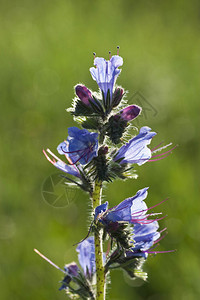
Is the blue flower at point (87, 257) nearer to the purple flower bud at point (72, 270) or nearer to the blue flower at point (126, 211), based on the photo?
the purple flower bud at point (72, 270)

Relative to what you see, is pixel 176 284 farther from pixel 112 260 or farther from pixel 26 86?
pixel 26 86

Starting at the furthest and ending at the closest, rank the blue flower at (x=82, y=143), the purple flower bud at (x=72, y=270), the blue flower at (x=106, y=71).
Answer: the purple flower bud at (x=72, y=270) < the blue flower at (x=106, y=71) < the blue flower at (x=82, y=143)

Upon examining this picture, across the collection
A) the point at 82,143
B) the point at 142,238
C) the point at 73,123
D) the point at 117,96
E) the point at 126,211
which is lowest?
the point at 142,238

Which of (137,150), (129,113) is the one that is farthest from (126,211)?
(129,113)

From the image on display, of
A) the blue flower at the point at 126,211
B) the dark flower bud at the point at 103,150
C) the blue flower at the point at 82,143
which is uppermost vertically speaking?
the blue flower at the point at 82,143

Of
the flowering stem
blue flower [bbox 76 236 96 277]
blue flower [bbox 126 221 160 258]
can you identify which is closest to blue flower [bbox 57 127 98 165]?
the flowering stem

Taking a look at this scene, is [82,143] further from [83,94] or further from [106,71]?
[106,71]

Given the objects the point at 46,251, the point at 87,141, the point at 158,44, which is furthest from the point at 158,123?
the point at 87,141

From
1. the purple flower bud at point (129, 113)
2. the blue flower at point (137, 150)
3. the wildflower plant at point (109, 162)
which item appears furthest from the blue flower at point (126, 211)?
the purple flower bud at point (129, 113)
